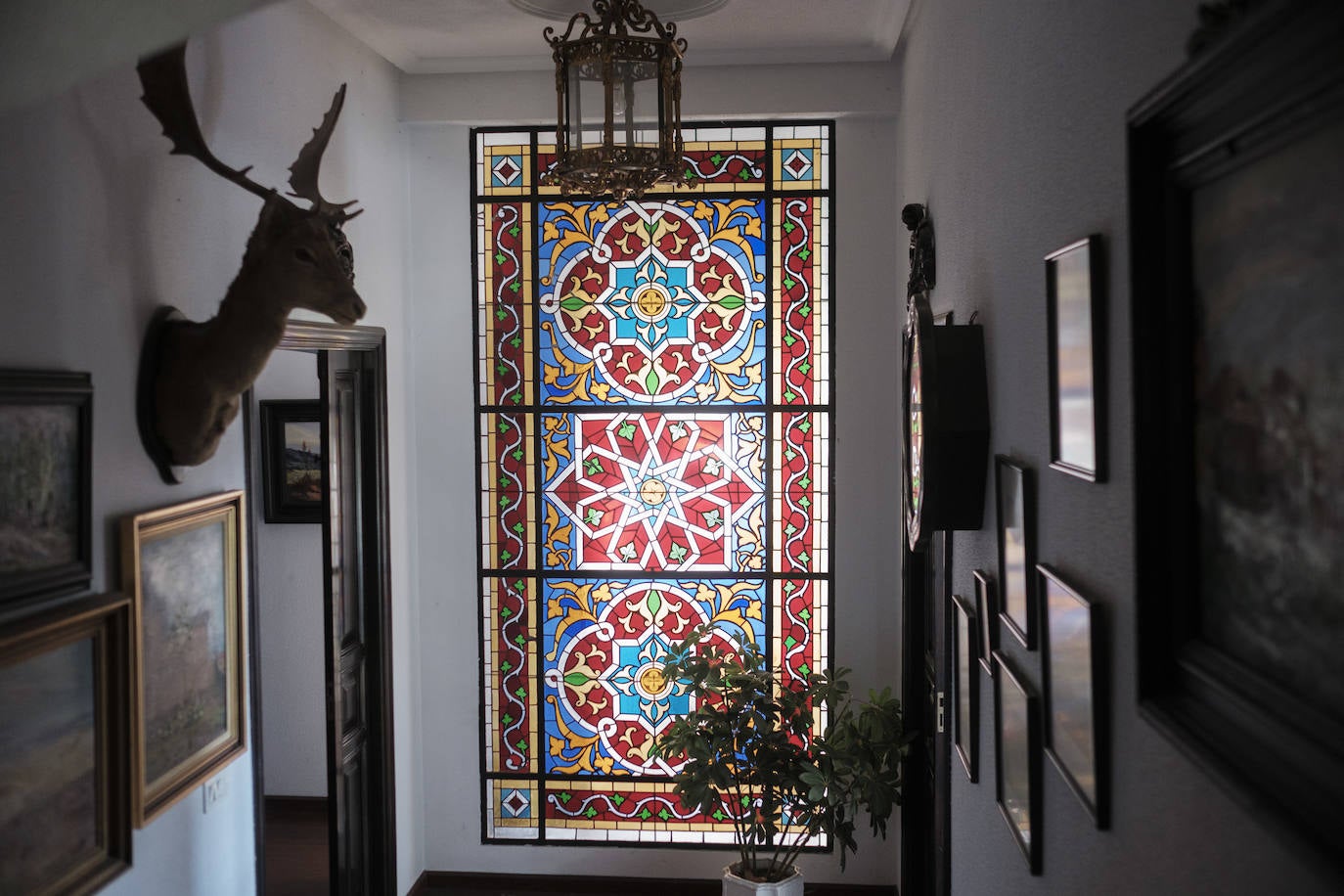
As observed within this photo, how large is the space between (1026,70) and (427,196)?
3.31 meters

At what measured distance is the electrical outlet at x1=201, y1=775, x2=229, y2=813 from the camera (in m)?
2.95

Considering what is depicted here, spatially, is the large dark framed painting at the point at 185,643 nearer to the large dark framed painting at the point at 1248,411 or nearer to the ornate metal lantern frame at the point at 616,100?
the ornate metal lantern frame at the point at 616,100

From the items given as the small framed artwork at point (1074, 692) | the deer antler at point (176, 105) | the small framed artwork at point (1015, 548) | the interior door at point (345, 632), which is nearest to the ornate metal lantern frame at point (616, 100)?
the deer antler at point (176, 105)

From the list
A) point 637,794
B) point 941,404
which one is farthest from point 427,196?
point 941,404

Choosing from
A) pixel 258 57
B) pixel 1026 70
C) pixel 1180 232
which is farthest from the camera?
pixel 258 57

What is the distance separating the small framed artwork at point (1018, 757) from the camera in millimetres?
1898

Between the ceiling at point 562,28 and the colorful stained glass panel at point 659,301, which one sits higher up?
the ceiling at point 562,28

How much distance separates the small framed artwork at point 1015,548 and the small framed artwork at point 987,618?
0.06 meters

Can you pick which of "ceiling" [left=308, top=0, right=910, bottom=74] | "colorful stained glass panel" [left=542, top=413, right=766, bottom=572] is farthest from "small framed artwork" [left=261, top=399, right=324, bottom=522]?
"ceiling" [left=308, top=0, right=910, bottom=74]

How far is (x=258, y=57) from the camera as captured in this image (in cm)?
333

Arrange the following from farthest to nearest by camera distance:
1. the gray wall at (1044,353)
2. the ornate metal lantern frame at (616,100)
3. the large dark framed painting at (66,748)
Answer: the ornate metal lantern frame at (616,100), the large dark framed painting at (66,748), the gray wall at (1044,353)

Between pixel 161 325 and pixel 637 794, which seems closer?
pixel 161 325

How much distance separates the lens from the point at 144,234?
8.86ft

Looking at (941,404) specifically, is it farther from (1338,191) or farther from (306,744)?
(306,744)
